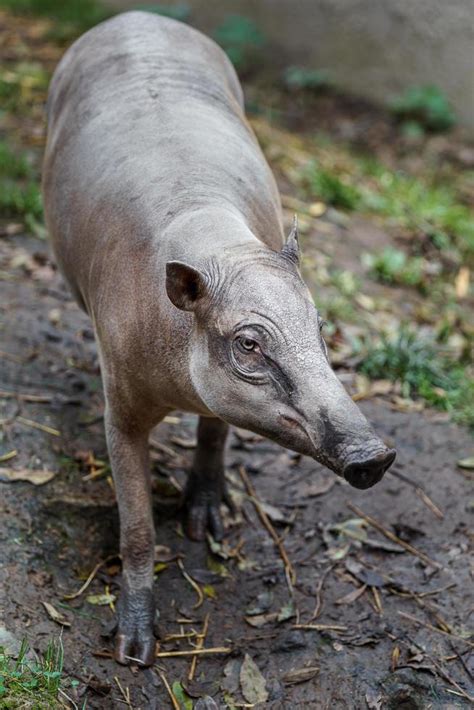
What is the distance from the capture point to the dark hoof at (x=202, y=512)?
4.46 metres

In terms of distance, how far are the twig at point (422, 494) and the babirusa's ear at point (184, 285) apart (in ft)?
6.71

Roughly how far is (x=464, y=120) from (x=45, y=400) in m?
6.09

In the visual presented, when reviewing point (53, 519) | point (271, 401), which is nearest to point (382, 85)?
point (53, 519)

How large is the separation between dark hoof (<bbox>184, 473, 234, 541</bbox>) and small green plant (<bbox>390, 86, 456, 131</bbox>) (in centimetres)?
597

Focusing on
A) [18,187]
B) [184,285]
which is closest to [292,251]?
[184,285]

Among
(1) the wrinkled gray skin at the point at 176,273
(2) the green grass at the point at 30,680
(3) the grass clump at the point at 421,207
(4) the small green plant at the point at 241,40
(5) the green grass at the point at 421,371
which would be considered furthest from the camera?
(4) the small green plant at the point at 241,40

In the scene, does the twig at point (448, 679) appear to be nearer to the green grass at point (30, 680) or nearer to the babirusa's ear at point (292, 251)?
the green grass at point (30, 680)

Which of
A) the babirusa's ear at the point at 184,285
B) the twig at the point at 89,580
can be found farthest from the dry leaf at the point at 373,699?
the babirusa's ear at the point at 184,285

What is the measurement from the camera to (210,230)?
3.32 m

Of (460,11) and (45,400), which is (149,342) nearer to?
(45,400)

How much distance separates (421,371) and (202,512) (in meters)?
1.78

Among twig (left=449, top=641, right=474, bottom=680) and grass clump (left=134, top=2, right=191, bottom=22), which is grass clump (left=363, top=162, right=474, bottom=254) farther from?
twig (left=449, top=641, right=474, bottom=680)

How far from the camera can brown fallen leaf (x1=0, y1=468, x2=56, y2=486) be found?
4.21 meters

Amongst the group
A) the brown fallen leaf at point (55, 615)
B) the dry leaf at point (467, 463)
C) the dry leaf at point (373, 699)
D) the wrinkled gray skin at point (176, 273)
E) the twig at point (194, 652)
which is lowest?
the twig at point (194, 652)
